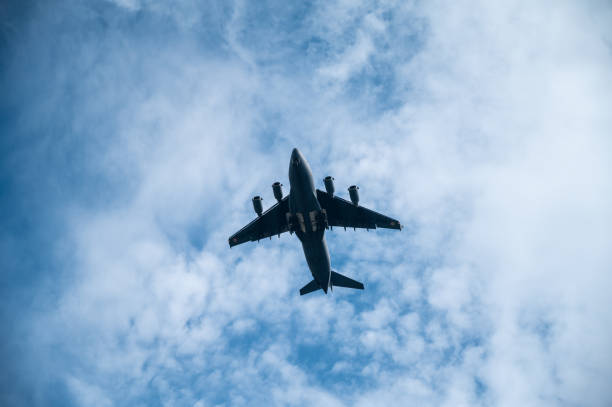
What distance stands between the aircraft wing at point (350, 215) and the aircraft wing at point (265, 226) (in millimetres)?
4251

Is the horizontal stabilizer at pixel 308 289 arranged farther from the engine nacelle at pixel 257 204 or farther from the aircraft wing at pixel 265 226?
the engine nacelle at pixel 257 204

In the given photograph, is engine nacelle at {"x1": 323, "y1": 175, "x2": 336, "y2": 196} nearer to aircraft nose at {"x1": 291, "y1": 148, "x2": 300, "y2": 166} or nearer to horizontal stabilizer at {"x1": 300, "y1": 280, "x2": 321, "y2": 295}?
aircraft nose at {"x1": 291, "y1": 148, "x2": 300, "y2": 166}

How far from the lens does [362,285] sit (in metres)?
41.2

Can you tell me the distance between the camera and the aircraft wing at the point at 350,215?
37406 mm

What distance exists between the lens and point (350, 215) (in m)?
38.2

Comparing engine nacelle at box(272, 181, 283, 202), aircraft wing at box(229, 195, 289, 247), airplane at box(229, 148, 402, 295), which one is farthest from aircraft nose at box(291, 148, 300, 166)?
aircraft wing at box(229, 195, 289, 247)

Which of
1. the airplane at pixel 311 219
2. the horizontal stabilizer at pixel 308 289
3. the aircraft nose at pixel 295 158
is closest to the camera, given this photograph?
the aircraft nose at pixel 295 158

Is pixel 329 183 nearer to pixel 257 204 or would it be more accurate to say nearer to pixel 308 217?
pixel 308 217

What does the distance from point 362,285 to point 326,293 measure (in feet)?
17.9

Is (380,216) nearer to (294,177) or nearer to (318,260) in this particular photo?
(318,260)

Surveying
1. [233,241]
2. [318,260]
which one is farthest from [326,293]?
[233,241]

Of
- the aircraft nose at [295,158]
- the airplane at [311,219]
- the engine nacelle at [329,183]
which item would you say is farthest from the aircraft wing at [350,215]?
the aircraft nose at [295,158]

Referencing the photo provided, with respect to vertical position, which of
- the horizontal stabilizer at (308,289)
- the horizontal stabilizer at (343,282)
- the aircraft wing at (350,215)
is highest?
the aircraft wing at (350,215)

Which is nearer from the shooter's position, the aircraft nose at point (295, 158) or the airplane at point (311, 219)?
the aircraft nose at point (295, 158)
